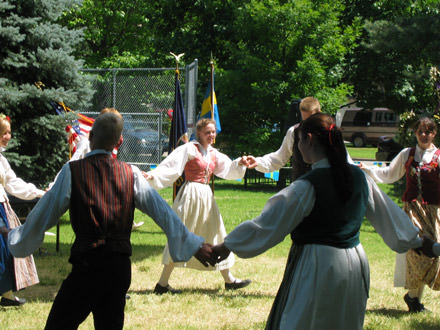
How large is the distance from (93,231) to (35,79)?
294 inches

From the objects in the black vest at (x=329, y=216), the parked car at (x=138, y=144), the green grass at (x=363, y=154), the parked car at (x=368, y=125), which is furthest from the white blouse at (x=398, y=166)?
the parked car at (x=368, y=125)

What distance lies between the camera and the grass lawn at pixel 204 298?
17.9 feet

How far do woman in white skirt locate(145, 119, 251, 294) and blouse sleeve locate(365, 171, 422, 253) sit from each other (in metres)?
3.22

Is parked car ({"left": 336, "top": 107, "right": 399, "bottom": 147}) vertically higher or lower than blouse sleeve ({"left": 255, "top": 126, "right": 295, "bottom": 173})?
lower

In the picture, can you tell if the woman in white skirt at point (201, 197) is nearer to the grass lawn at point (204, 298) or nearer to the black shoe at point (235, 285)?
the black shoe at point (235, 285)

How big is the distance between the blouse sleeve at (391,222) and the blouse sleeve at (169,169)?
10.6 feet

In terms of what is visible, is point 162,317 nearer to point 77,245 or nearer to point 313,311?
point 77,245

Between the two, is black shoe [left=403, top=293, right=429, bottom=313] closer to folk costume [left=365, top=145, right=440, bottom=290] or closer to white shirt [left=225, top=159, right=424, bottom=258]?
folk costume [left=365, top=145, right=440, bottom=290]

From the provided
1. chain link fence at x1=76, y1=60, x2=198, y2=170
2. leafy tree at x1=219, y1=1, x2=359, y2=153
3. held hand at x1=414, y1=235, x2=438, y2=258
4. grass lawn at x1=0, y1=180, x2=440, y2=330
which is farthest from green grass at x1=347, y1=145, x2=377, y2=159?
held hand at x1=414, y1=235, x2=438, y2=258

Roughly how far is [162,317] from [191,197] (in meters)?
1.55

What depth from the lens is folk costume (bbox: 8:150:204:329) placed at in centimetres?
325

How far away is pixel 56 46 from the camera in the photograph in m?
10.1

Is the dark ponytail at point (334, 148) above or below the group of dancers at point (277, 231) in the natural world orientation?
above

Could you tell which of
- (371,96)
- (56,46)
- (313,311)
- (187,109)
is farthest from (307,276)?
(371,96)
